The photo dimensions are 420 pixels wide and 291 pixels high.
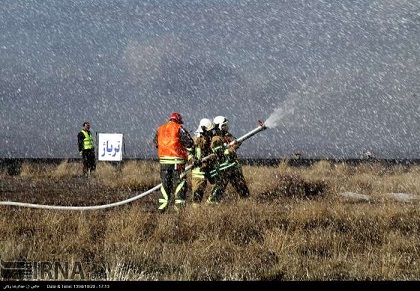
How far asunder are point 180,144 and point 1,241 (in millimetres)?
3916

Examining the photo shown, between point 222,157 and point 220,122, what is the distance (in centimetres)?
78

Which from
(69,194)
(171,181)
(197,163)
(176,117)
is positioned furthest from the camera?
→ (69,194)

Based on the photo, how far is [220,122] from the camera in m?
10.9

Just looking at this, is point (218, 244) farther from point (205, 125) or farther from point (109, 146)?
point (109, 146)

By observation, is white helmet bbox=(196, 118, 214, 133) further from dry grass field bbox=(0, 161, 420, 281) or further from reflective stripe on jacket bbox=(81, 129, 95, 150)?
reflective stripe on jacket bbox=(81, 129, 95, 150)

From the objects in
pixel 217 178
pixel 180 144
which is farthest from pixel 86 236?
pixel 217 178

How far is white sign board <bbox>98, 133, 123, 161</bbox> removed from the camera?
21.4 m

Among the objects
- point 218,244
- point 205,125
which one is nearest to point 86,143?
point 205,125

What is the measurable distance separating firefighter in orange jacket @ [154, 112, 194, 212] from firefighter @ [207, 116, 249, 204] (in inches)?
47.1

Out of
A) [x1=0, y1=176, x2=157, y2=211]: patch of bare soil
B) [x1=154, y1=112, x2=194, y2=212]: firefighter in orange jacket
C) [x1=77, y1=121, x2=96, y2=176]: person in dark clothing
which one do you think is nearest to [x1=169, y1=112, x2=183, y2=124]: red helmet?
[x1=154, y1=112, x2=194, y2=212]: firefighter in orange jacket

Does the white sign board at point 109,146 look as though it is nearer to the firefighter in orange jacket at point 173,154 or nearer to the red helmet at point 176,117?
the firefighter in orange jacket at point 173,154

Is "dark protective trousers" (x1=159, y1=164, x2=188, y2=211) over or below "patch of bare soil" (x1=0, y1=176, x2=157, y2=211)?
over

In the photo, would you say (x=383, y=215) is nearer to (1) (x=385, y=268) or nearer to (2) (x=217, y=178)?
(2) (x=217, y=178)

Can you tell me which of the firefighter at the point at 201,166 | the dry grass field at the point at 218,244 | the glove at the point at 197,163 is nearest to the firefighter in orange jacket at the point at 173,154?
the glove at the point at 197,163
